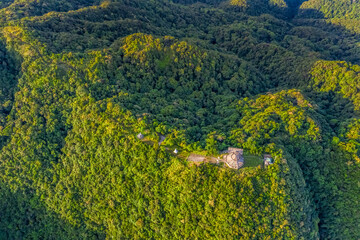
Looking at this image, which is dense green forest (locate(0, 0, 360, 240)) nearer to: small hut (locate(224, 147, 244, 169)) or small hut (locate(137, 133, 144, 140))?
small hut (locate(137, 133, 144, 140))

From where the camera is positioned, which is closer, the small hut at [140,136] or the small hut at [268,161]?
the small hut at [268,161]

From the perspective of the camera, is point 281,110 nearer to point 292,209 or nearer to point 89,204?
point 292,209

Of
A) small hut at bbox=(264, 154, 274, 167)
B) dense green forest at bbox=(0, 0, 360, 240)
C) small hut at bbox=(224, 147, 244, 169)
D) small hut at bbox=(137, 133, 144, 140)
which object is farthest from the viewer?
small hut at bbox=(137, 133, 144, 140)

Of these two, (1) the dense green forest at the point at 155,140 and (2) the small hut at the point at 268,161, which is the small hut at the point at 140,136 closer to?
(1) the dense green forest at the point at 155,140

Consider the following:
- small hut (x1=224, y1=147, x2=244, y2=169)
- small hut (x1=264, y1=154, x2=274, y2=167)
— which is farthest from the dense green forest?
small hut (x1=224, y1=147, x2=244, y2=169)

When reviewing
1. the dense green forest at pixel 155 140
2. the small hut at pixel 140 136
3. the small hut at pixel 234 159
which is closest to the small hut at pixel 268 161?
the dense green forest at pixel 155 140

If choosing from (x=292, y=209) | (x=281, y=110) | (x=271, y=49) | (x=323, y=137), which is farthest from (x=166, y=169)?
(x=271, y=49)

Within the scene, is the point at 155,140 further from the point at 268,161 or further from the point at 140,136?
the point at 268,161

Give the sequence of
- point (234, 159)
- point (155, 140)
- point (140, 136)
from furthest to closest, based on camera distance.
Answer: point (140, 136)
point (155, 140)
point (234, 159)

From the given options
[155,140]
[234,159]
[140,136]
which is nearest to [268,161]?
[234,159]
